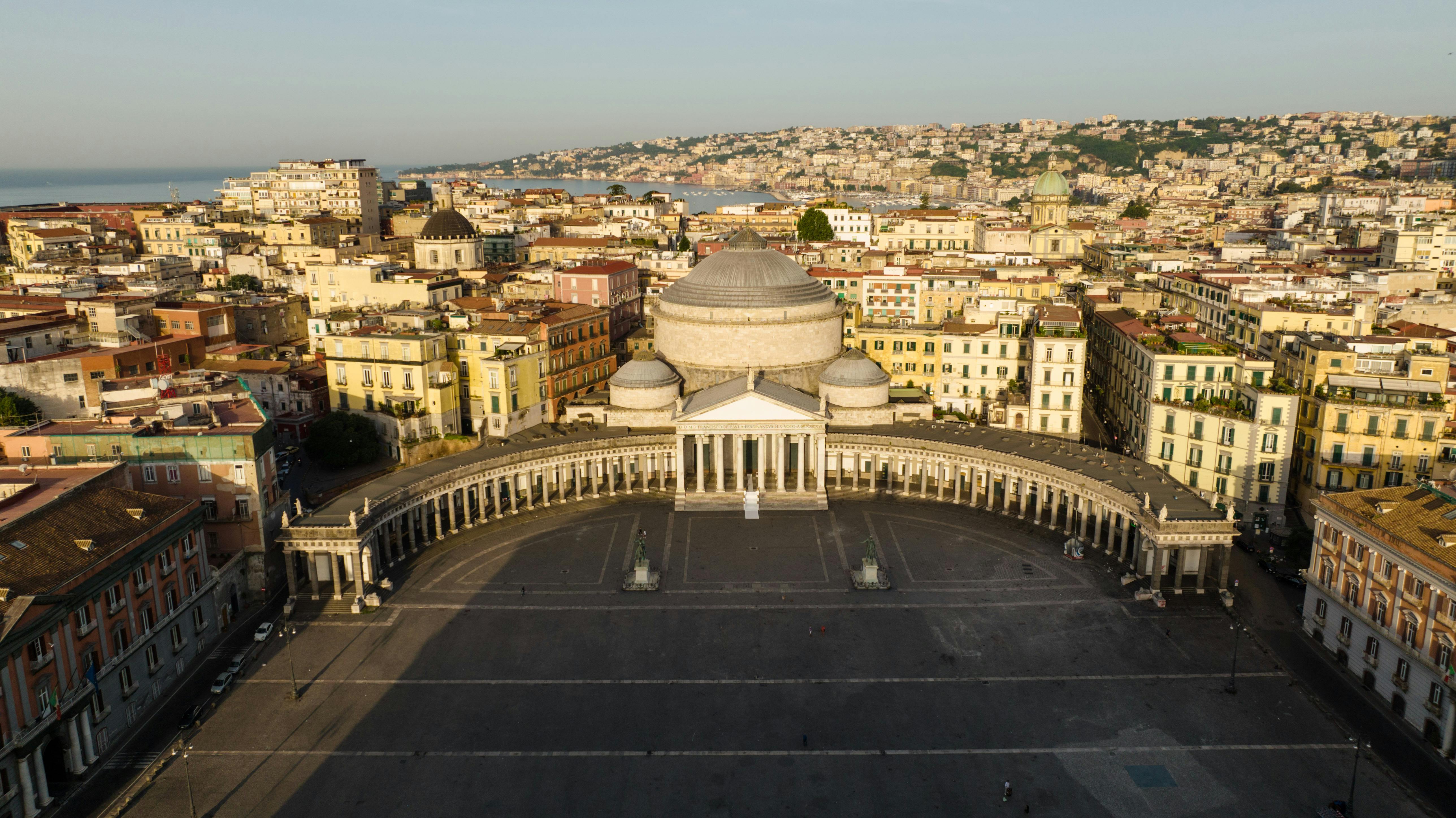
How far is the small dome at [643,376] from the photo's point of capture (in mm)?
95125

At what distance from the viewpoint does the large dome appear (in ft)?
326

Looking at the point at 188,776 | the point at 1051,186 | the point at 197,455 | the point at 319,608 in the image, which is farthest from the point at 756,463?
the point at 1051,186

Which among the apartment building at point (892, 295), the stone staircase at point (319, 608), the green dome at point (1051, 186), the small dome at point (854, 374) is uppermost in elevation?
the green dome at point (1051, 186)

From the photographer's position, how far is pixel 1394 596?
52062 millimetres

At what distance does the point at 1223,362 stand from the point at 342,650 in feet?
232

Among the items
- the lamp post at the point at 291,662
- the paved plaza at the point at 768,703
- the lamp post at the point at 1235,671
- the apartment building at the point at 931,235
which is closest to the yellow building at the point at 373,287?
the paved plaza at the point at 768,703

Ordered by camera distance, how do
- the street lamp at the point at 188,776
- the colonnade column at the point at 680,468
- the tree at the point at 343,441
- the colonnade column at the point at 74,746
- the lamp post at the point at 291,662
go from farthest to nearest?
the tree at the point at 343,441 < the colonnade column at the point at 680,468 < the lamp post at the point at 291,662 < the colonnade column at the point at 74,746 < the street lamp at the point at 188,776

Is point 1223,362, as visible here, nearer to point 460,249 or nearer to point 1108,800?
point 1108,800

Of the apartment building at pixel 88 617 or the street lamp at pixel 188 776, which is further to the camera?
the street lamp at pixel 188 776

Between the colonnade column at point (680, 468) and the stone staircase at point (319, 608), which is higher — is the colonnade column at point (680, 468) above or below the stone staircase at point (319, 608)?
above

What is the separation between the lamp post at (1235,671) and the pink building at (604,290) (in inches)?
2950

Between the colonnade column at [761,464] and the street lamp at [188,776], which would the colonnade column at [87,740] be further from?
the colonnade column at [761,464]

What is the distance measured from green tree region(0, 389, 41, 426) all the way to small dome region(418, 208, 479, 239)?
71746mm

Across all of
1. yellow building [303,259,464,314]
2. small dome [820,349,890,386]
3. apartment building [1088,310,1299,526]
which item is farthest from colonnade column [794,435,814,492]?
yellow building [303,259,464,314]
